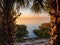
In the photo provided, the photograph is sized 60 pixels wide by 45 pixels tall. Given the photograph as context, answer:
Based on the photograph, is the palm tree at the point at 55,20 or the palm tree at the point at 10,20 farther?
the palm tree at the point at 55,20

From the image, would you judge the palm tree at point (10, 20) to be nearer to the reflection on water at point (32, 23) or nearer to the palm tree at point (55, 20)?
the palm tree at point (55, 20)

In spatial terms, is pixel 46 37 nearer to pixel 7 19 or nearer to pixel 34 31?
pixel 34 31

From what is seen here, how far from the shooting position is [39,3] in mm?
7652

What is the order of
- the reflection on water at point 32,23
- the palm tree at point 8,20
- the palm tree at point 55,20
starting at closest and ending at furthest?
the palm tree at point 8,20, the palm tree at point 55,20, the reflection on water at point 32,23

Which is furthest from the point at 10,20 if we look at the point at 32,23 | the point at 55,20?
the point at 32,23

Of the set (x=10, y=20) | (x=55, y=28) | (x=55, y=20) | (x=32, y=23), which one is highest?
(x=10, y=20)

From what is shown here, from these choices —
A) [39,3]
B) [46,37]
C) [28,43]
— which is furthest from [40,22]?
[39,3]

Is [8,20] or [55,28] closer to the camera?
[8,20]

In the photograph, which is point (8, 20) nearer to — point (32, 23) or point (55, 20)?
point (55, 20)

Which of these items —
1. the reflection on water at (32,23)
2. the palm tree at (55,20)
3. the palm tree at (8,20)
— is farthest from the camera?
the reflection on water at (32,23)

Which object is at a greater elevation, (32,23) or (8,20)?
(8,20)

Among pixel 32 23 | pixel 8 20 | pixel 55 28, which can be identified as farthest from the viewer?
pixel 32 23

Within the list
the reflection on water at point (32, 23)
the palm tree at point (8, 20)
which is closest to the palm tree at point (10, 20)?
the palm tree at point (8, 20)

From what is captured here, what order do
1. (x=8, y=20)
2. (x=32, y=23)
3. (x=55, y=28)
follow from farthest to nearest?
(x=32, y=23)
(x=55, y=28)
(x=8, y=20)
